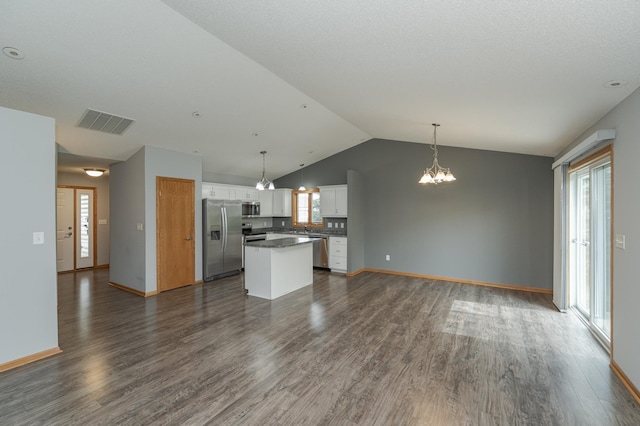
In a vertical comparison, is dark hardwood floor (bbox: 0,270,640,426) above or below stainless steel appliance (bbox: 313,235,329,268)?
below

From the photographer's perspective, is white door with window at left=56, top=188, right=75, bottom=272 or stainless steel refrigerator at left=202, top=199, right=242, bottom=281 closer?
stainless steel refrigerator at left=202, top=199, right=242, bottom=281

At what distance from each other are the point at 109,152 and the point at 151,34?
3.25m

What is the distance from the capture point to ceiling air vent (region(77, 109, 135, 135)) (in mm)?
3790

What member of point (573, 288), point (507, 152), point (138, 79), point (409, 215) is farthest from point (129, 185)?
point (573, 288)

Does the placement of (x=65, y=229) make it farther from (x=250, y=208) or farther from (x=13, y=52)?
(x=13, y=52)

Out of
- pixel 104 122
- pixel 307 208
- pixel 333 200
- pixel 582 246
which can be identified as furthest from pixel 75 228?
pixel 582 246

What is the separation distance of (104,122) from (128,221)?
208 cm

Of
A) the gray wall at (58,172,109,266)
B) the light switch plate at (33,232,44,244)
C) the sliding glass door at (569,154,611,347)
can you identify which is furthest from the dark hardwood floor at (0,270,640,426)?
the gray wall at (58,172,109,266)

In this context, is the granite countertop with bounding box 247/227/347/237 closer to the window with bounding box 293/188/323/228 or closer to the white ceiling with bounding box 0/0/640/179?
the window with bounding box 293/188/323/228

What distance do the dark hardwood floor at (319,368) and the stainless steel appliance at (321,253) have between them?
2.43 meters

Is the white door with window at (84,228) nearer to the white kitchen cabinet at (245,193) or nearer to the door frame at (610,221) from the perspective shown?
the white kitchen cabinet at (245,193)

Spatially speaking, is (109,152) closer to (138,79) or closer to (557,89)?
(138,79)

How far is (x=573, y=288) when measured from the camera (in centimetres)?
427

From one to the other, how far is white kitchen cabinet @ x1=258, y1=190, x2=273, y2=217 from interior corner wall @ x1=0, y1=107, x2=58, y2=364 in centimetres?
492
